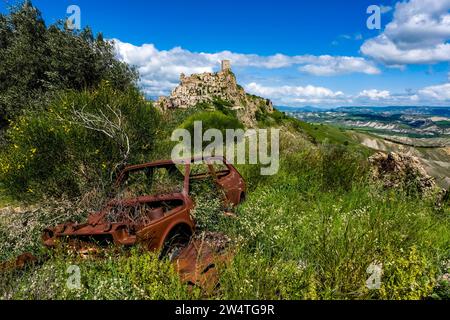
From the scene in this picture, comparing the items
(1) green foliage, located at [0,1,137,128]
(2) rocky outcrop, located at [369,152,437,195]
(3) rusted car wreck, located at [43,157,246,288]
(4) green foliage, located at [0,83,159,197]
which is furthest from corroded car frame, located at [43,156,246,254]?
(1) green foliage, located at [0,1,137,128]

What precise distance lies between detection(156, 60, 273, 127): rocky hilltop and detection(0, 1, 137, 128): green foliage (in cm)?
3155

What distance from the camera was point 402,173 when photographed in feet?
28.4

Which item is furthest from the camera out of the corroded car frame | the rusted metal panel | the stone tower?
the stone tower

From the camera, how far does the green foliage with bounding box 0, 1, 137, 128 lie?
734 inches

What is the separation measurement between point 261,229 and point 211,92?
61794 mm

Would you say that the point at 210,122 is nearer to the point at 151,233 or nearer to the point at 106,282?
the point at 151,233

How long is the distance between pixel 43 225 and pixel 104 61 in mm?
15871

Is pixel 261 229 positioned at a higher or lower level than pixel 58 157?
lower

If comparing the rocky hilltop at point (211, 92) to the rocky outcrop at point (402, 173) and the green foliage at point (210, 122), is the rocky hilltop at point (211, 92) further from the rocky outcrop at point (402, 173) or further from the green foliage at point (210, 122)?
the rocky outcrop at point (402, 173)

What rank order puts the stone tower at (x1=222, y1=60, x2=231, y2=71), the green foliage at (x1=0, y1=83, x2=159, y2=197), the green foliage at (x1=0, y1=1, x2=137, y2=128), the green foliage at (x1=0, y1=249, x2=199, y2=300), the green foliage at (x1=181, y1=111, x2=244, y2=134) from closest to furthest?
the green foliage at (x1=0, y1=249, x2=199, y2=300), the green foliage at (x1=0, y1=83, x2=159, y2=197), the green foliage at (x1=0, y1=1, x2=137, y2=128), the green foliage at (x1=181, y1=111, x2=244, y2=134), the stone tower at (x1=222, y1=60, x2=231, y2=71)

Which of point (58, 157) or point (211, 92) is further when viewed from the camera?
point (211, 92)

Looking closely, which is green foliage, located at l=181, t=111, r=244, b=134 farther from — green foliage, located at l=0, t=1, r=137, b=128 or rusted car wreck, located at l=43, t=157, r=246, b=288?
rusted car wreck, located at l=43, t=157, r=246, b=288

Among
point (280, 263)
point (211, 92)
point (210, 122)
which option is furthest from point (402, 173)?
point (211, 92)

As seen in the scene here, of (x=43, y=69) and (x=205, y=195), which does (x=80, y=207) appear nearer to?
(x=205, y=195)
